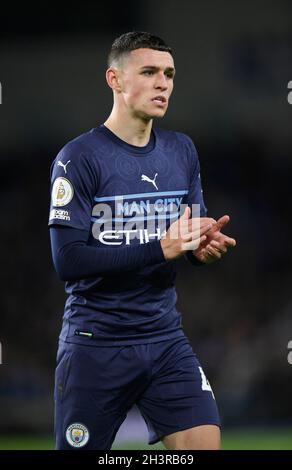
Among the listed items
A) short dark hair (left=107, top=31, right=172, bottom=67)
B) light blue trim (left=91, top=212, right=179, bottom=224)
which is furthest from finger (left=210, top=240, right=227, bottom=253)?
short dark hair (left=107, top=31, right=172, bottom=67)

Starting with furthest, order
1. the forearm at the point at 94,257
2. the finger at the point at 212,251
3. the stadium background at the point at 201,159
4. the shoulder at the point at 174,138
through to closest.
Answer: the stadium background at the point at 201,159, the shoulder at the point at 174,138, the finger at the point at 212,251, the forearm at the point at 94,257

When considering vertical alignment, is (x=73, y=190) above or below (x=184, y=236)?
above

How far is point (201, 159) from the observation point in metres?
12.2

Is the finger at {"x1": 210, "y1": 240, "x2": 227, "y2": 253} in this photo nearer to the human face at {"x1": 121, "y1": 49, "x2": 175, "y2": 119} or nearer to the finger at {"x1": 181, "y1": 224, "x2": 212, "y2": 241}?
the finger at {"x1": 181, "y1": 224, "x2": 212, "y2": 241}

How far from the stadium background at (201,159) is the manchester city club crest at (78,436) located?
578 cm

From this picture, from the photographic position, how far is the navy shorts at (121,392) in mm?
4457

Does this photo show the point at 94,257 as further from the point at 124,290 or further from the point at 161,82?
the point at 161,82

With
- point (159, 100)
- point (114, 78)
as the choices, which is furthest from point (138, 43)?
point (159, 100)

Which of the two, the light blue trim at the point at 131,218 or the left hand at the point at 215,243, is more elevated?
the light blue trim at the point at 131,218

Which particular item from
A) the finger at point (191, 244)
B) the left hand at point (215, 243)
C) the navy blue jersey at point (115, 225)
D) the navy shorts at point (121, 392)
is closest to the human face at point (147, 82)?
the navy blue jersey at point (115, 225)

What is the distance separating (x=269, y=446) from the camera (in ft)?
30.2

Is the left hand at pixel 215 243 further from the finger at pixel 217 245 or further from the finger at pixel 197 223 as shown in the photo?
the finger at pixel 197 223

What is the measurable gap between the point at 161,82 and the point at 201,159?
751cm

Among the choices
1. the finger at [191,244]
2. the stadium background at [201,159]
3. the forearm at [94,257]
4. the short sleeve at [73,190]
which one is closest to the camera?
the finger at [191,244]
